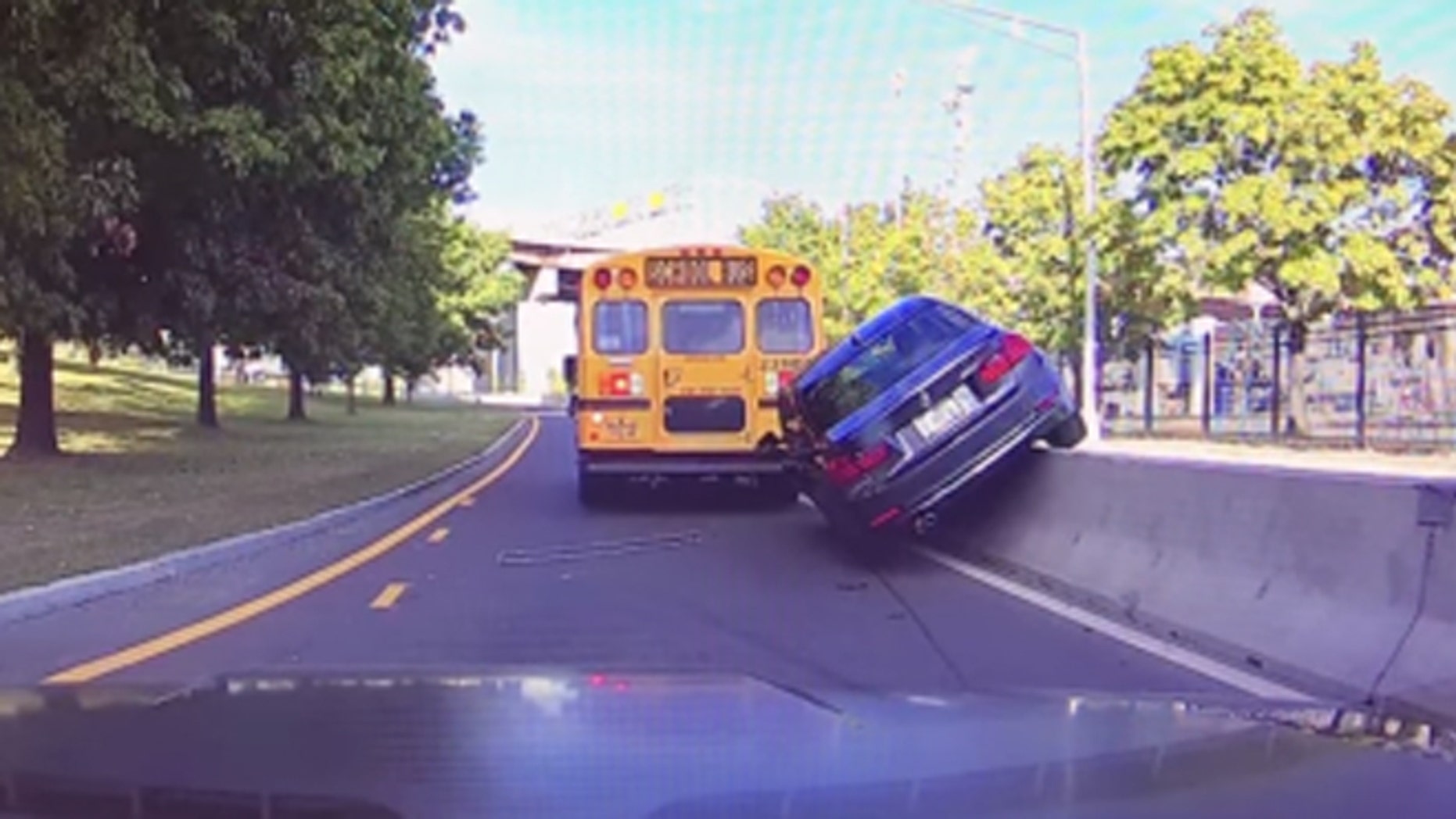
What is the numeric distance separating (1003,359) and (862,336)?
6.06 ft

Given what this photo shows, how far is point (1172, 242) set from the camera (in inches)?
1284

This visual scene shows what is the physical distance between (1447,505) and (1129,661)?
1.84 meters

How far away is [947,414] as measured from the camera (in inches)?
453

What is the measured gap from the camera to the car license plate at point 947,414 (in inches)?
452

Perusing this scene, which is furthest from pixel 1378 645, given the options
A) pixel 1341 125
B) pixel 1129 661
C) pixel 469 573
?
pixel 1341 125

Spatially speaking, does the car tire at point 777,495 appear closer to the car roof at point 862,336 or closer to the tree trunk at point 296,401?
the car roof at point 862,336

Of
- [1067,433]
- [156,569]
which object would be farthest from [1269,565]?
[156,569]

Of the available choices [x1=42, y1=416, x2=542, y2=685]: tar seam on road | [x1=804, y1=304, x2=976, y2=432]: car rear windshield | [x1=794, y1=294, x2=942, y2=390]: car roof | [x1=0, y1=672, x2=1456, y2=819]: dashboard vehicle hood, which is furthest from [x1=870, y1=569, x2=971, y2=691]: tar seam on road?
[x1=42, y1=416, x2=542, y2=685]: tar seam on road

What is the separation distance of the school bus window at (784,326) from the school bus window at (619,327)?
130 cm

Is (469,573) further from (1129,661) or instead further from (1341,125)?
(1341,125)

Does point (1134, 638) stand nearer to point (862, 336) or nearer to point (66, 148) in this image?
point (862, 336)

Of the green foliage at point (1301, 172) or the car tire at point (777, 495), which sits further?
the green foliage at point (1301, 172)

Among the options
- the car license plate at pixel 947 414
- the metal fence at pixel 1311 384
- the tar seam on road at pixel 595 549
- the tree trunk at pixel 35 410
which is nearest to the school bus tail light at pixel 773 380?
the tar seam on road at pixel 595 549

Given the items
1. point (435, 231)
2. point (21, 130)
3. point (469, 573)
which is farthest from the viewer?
point (435, 231)
